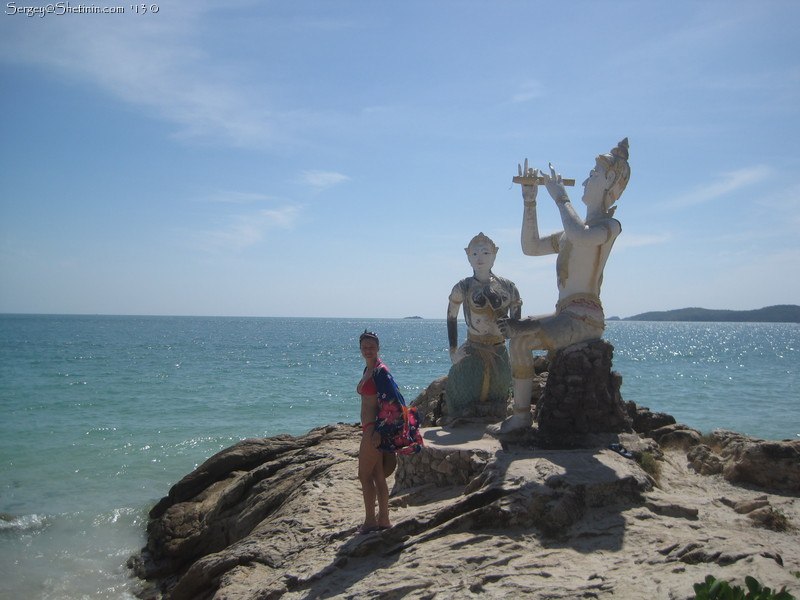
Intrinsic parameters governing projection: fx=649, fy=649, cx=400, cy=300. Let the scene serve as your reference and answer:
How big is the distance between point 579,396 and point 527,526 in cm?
171

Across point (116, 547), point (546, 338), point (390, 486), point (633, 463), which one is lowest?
point (116, 547)

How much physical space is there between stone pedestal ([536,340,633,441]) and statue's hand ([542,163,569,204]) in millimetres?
1331

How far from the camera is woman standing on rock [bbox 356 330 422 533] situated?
467 centimetres

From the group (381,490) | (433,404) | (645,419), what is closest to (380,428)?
(381,490)

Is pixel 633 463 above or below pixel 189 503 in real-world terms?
above

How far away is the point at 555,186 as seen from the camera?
5898mm

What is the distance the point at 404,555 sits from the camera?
14.6 feet

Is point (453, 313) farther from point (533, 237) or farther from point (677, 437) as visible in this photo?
point (677, 437)

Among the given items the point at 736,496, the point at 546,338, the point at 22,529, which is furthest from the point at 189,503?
the point at 736,496

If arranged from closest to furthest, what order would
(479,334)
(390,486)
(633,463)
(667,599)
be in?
(667,599), (633,463), (390,486), (479,334)

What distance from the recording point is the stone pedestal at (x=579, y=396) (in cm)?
582

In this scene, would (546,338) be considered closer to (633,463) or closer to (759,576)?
(633,463)

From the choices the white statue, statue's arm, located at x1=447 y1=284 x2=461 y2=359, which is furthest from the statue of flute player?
statue's arm, located at x1=447 y1=284 x2=461 y2=359

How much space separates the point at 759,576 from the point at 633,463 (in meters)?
1.79
